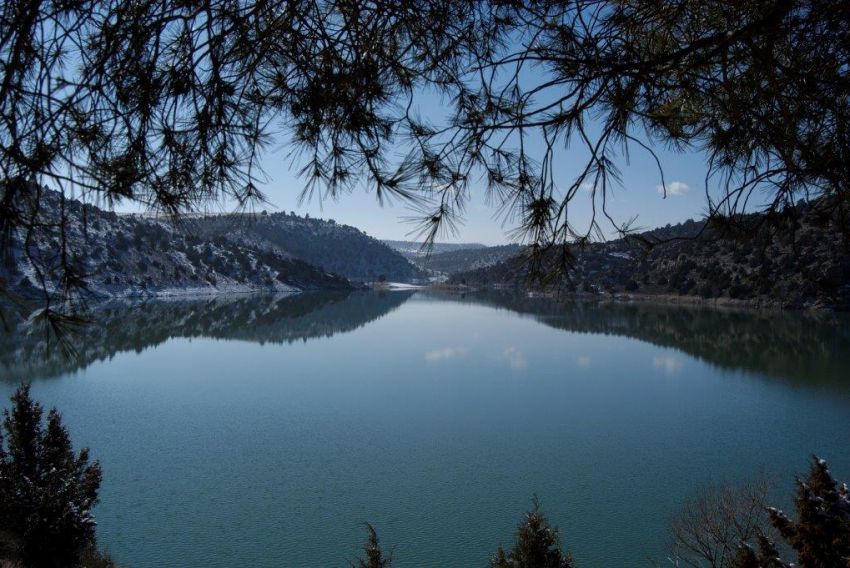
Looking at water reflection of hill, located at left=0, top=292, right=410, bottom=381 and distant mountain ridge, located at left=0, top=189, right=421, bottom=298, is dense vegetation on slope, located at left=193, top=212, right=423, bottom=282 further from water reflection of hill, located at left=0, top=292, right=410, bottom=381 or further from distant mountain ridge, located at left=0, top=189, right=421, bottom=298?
water reflection of hill, located at left=0, top=292, right=410, bottom=381

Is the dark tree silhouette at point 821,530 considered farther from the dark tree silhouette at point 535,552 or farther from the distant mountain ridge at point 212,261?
the distant mountain ridge at point 212,261

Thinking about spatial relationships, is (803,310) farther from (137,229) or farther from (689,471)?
(137,229)

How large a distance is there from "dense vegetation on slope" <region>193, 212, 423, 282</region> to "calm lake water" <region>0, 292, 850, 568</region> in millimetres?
80586

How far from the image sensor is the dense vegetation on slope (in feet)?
369

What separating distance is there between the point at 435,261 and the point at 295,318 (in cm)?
12067

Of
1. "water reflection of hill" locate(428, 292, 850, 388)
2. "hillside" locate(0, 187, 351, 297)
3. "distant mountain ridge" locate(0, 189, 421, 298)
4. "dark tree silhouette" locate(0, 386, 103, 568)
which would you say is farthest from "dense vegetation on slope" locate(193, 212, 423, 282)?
"dark tree silhouette" locate(0, 386, 103, 568)

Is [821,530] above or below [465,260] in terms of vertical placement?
below

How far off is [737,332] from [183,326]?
35715 millimetres

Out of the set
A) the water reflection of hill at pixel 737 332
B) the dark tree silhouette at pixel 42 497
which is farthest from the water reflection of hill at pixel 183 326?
the water reflection of hill at pixel 737 332

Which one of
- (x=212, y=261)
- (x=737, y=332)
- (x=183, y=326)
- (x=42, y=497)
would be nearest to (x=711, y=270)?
(x=737, y=332)

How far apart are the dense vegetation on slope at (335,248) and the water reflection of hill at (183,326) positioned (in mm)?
50540

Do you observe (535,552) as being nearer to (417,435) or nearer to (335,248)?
(417,435)

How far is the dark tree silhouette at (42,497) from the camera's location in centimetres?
759

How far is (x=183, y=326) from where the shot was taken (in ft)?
123
